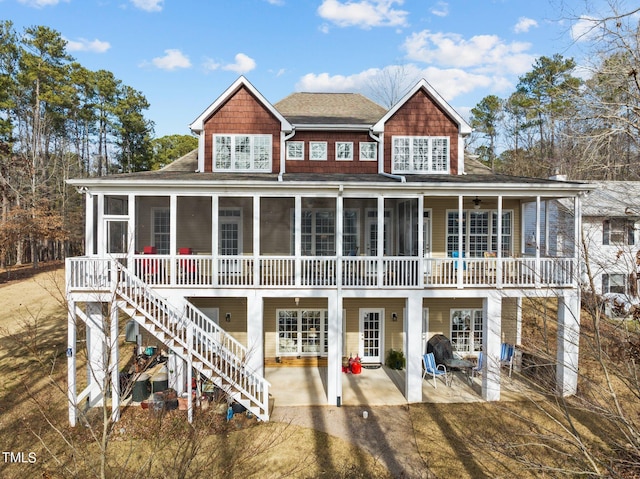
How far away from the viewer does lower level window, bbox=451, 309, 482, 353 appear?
16.6 m

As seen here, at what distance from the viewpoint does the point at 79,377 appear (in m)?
14.4

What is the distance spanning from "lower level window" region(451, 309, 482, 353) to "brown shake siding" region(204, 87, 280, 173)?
9.55 metres

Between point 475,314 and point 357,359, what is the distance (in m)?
5.39

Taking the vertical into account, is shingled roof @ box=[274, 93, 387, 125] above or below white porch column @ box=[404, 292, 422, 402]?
above

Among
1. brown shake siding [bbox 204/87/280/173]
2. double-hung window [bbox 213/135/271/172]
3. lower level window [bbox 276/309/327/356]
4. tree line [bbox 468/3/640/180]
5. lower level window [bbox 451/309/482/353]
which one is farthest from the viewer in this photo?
lower level window [bbox 451/309/482/353]

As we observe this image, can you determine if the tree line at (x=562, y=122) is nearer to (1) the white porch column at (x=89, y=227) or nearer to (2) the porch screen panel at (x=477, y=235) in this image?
(2) the porch screen panel at (x=477, y=235)

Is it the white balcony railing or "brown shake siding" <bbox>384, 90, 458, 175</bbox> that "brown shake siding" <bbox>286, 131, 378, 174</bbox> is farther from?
the white balcony railing

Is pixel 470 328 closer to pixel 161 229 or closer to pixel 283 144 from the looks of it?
pixel 283 144

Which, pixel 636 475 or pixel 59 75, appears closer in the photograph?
pixel 636 475

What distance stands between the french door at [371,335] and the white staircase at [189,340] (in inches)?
218

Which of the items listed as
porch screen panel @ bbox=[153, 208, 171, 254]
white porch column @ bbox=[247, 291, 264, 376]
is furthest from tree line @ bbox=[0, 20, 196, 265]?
white porch column @ bbox=[247, 291, 264, 376]

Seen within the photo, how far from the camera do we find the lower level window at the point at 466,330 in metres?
16.6

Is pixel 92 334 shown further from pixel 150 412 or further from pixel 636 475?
pixel 636 475

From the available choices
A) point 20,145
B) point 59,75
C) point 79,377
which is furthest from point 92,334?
point 20,145
